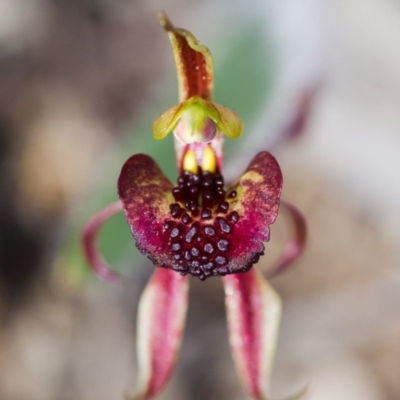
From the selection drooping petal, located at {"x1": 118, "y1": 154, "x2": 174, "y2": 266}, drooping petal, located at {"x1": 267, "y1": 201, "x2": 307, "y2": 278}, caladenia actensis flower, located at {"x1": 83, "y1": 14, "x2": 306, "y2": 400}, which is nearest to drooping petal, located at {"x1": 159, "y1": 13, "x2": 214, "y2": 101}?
caladenia actensis flower, located at {"x1": 83, "y1": 14, "x2": 306, "y2": 400}

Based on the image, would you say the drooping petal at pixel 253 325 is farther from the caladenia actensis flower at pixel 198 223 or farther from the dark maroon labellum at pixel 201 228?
Answer: the dark maroon labellum at pixel 201 228

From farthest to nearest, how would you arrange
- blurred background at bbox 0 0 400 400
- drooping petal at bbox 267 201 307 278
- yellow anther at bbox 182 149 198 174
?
blurred background at bbox 0 0 400 400 < drooping petal at bbox 267 201 307 278 < yellow anther at bbox 182 149 198 174

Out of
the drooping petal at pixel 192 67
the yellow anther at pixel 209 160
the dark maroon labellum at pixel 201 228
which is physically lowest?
the dark maroon labellum at pixel 201 228

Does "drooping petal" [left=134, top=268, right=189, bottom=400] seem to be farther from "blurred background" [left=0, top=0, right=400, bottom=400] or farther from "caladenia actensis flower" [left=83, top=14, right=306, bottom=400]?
"blurred background" [left=0, top=0, right=400, bottom=400]

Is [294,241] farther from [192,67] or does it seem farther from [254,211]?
[192,67]

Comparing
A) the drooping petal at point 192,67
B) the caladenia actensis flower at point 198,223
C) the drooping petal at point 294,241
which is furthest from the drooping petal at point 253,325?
the drooping petal at point 192,67

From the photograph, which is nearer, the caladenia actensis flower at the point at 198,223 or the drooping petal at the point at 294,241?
the caladenia actensis flower at the point at 198,223

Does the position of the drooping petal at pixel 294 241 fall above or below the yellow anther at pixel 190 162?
below

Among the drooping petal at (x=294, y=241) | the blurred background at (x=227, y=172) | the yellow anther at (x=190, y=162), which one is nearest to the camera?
the yellow anther at (x=190, y=162)

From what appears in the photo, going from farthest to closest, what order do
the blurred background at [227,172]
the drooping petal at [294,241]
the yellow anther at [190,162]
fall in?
the blurred background at [227,172] → the drooping petal at [294,241] → the yellow anther at [190,162]
